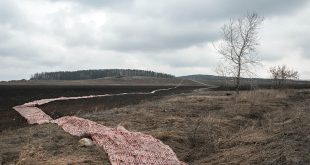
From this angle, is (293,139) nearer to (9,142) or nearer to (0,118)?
(9,142)

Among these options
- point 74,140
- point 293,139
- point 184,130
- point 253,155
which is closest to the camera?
point 253,155

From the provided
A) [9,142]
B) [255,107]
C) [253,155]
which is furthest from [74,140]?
Result: [255,107]

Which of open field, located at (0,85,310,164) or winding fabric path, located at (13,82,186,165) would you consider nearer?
open field, located at (0,85,310,164)

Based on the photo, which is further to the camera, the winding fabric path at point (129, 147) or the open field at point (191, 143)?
the winding fabric path at point (129, 147)

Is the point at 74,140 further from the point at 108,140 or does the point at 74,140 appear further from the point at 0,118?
the point at 0,118

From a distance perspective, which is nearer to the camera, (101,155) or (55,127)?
(101,155)

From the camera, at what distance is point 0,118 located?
20.2 meters

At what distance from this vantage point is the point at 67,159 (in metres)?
10.0

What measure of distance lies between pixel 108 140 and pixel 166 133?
256 centimetres

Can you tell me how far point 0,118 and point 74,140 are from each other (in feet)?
30.0

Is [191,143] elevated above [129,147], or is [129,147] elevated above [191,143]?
[129,147]

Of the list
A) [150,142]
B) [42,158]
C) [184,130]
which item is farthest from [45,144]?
[184,130]

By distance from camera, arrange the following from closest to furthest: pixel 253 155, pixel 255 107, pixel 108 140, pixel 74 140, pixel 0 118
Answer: pixel 253 155 < pixel 108 140 < pixel 74 140 < pixel 0 118 < pixel 255 107

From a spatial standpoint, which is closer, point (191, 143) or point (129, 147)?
point (129, 147)
